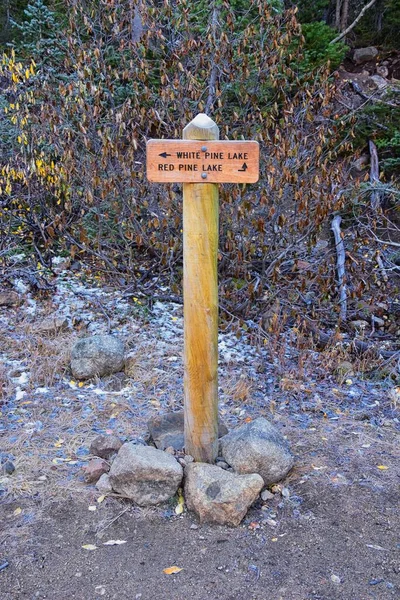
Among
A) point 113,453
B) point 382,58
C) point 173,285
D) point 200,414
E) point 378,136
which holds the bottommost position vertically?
point 113,453

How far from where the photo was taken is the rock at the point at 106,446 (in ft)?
10.7

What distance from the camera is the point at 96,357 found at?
4508 millimetres

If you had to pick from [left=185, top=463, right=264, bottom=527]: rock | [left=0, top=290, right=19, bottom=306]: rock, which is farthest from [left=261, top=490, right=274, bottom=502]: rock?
[left=0, top=290, right=19, bottom=306]: rock

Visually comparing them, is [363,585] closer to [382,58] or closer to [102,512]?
[102,512]

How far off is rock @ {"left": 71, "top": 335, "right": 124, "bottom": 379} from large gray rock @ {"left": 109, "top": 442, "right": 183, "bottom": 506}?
167cm

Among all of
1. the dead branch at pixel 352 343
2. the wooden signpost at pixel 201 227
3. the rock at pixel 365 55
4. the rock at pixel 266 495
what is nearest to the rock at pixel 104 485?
the wooden signpost at pixel 201 227

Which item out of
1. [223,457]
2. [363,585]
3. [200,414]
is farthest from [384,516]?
[200,414]

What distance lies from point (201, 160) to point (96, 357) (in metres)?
2.34

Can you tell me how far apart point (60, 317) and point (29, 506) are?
9.77 feet

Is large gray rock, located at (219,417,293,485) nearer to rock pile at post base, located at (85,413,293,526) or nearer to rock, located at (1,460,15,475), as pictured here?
rock pile at post base, located at (85,413,293,526)

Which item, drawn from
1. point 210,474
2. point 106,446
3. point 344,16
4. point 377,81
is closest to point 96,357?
point 106,446

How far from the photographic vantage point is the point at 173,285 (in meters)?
5.80

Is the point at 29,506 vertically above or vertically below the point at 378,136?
below

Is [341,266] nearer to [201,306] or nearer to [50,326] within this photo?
[50,326]
